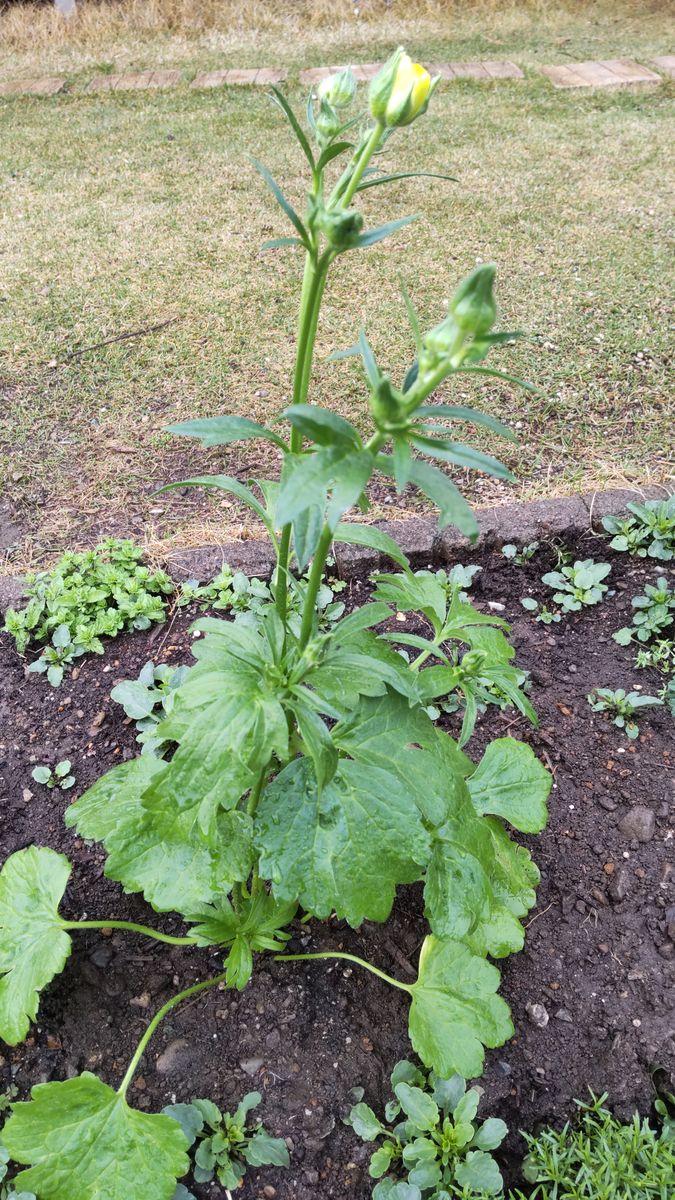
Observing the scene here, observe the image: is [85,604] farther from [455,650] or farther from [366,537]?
[366,537]

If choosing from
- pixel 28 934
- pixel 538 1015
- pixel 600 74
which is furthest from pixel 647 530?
pixel 600 74

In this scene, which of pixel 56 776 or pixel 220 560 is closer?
pixel 56 776

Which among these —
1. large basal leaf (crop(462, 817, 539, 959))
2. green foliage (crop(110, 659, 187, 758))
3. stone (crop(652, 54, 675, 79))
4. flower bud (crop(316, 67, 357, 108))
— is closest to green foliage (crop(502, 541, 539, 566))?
large basal leaf (crop(462, 817, 539, 959))

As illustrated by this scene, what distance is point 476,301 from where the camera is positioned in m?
0.90

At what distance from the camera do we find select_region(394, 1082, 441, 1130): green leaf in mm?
1519

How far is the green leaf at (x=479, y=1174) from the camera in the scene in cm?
146

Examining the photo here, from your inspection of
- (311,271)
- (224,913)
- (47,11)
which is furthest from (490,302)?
(47,11)

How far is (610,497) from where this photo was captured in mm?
2773

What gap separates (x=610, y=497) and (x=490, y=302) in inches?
79.5

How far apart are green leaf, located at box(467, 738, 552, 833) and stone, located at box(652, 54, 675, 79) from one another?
6.88 metres

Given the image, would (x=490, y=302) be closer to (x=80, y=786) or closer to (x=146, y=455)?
(x=80, y=786)

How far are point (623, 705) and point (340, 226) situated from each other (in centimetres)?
164

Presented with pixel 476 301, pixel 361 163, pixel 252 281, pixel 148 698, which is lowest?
pixel 148 698

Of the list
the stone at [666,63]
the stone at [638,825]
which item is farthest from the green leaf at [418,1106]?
the stone at [666,63]
